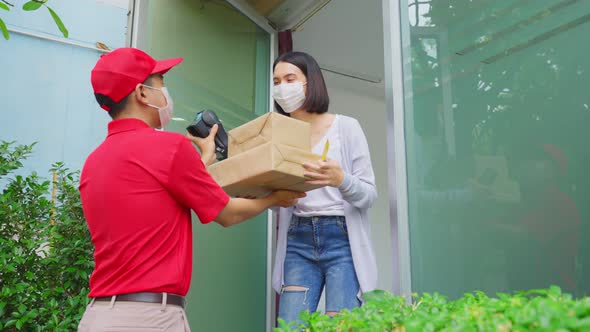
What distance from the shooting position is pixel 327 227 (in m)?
2.07

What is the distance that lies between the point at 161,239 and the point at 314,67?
107 centimetres

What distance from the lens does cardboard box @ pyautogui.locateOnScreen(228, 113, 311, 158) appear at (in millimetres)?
1733

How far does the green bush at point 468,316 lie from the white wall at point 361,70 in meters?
3.44

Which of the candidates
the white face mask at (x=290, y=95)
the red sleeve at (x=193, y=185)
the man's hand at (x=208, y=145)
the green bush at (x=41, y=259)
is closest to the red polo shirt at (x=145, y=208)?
the red sleeve at (x=193, y=185)

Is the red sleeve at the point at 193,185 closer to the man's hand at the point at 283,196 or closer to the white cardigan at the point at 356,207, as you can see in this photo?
the man's hand at the point at 283,196

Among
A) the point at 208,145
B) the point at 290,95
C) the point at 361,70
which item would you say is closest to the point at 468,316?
the point at 208,145

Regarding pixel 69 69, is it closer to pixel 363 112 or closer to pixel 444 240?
pixel 363 112

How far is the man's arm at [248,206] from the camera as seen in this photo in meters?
1.69

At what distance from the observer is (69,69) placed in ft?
15.4

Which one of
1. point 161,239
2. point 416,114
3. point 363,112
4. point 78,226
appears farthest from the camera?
point 363,112

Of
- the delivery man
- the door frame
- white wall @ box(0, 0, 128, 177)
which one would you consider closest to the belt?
the delivery man

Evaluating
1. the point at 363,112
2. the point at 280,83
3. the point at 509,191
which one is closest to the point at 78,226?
the point at 280,83

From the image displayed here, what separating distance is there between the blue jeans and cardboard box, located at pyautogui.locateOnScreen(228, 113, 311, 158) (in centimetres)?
40

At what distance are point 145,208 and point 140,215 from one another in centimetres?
2
